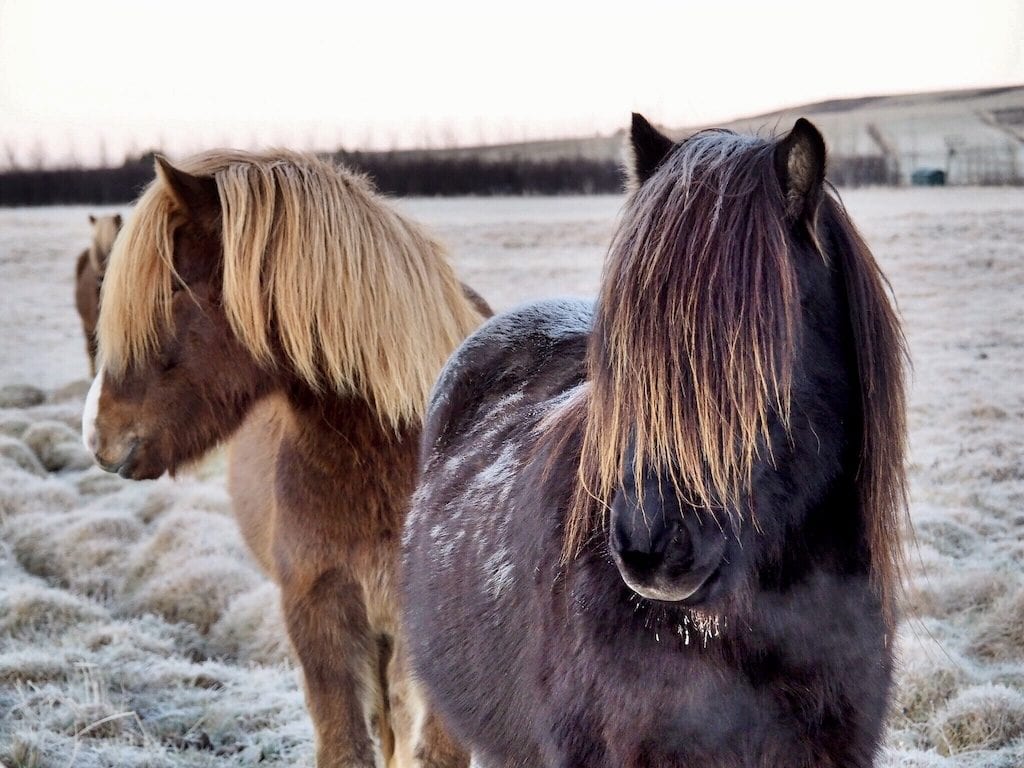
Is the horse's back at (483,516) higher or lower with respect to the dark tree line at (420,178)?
lower

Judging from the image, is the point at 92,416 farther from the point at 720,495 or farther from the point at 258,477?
the point at 720,495

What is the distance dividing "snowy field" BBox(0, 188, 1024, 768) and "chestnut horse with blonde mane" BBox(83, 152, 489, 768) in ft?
2.82

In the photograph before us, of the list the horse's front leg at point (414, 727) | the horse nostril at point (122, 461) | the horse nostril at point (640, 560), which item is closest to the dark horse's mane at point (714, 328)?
the horse nostril at point (640, 560)

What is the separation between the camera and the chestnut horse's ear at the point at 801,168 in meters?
1.34

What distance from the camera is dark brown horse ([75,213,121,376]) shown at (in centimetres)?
561

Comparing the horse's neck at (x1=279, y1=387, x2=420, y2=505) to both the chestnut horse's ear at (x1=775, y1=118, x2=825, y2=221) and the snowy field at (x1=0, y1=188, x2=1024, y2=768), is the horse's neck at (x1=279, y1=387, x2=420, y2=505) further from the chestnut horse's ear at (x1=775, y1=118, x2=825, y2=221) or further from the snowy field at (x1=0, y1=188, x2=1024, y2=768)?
the chestnut horse's ear at (x1=775, y1=118, x2=825, y2=221)

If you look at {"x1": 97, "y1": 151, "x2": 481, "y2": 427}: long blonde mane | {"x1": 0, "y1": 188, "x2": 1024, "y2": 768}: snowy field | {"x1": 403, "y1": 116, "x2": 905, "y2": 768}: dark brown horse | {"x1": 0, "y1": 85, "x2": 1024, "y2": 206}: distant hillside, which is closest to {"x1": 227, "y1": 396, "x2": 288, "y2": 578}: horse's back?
{"x1": 97, "y1": 151, "x2": 481, "y2": 427}: long blonde mane

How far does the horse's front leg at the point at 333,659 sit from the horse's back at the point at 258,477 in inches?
12.6

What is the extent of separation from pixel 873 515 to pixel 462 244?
402 centimetres

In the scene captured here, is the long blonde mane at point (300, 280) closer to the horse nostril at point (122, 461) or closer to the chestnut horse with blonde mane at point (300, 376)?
the chestnut horse with blonde mane at point (300, 376)

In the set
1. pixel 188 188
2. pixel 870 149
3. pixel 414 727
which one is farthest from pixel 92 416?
pixel 870 149

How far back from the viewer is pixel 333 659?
2.67 metres

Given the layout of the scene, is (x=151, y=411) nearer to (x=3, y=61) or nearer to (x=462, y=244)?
(x=462, y=244)

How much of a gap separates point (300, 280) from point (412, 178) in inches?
98.1
